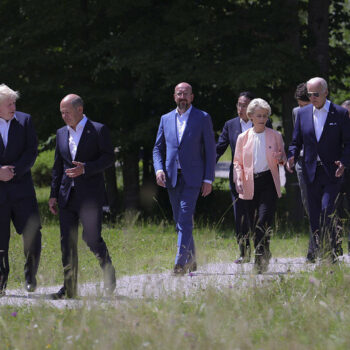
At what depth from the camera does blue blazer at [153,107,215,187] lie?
8852mm

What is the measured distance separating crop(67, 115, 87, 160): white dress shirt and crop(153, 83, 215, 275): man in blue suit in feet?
4.80

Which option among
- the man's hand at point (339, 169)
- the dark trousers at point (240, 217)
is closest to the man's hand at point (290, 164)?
the man's hand at point (339, 169)

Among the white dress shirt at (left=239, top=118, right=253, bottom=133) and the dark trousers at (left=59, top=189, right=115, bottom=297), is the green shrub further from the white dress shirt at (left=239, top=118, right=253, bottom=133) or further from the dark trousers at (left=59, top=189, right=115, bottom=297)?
the dark trousers at (left=59, top=189, right=115, bottom=297)

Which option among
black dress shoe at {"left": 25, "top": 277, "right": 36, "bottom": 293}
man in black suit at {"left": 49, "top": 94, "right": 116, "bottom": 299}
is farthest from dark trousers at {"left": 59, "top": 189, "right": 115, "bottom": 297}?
black dress shoe at {"left": 25, "top": 277, "right": 36, "bottom": 293}

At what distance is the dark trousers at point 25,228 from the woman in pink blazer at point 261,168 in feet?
7.79

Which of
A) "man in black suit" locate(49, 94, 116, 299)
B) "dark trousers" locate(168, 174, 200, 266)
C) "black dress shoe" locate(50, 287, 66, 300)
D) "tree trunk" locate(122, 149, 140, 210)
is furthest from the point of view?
"tree trunk" locate(122, 149, 140, 210)

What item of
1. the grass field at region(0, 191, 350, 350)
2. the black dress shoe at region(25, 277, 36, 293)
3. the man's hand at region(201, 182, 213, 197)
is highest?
the man's hand at region(201, 182, 213, 197)

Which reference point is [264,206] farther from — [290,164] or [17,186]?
[17,186]

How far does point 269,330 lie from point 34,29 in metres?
12.3

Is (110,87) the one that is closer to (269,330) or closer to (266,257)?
(266,257)

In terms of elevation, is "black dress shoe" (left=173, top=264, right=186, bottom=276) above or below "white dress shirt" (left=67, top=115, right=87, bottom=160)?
below

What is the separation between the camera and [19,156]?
8.01 meters

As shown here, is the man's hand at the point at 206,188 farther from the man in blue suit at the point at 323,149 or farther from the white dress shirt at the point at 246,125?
the white dress shirt at the point at 246,125

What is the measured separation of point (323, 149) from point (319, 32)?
840 cm
